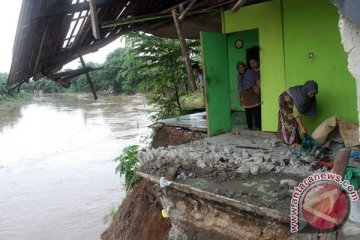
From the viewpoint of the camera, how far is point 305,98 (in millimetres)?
4984

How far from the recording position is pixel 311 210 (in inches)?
112

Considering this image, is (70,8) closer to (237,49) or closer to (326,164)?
(326,164)

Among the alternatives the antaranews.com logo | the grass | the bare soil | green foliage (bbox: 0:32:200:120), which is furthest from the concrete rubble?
the grass

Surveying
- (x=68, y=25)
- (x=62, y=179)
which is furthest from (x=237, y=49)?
(x=62, y=179)

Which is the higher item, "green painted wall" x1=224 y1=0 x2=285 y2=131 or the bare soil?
"green painted wall" x1=224 y1=0 x2=285 y2=131

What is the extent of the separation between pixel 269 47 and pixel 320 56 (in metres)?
0.89

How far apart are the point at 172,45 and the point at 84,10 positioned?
5.40 m

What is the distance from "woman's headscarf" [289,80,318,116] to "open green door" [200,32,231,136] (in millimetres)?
1473

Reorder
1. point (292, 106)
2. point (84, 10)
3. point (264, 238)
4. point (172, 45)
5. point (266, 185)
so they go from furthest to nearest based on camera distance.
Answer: point (172, 45) → point (292, 106) → point (84, 10) → point (266, 185) → point (264, 238)

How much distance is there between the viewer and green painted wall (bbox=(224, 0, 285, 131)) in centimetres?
578

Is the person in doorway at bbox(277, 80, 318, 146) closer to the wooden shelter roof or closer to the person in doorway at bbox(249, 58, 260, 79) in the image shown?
the person in doorway at bbox(249, 58, 260, 79)

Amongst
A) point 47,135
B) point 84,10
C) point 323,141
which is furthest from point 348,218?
point 47,135

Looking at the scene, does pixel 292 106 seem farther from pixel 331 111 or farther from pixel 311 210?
pixel 311 210

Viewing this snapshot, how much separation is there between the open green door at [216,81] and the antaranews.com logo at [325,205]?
336 cm
